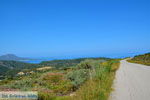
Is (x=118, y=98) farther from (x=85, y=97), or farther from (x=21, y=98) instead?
(x=21, y=98)

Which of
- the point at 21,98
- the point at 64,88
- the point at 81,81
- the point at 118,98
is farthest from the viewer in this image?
the point at 81,81

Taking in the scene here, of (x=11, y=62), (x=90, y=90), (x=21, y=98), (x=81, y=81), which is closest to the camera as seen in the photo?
(x=21, y=98)

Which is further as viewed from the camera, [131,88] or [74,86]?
[74,86]

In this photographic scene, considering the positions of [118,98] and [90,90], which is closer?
[118,98]

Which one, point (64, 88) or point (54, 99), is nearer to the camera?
point (54, 99)

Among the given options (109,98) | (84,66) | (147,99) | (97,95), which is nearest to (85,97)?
(97,95)

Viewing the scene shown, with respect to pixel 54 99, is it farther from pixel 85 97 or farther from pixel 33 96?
pixel 85 97

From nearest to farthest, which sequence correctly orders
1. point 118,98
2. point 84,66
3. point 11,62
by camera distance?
point 118,98 < point 84,66 < point 11,62

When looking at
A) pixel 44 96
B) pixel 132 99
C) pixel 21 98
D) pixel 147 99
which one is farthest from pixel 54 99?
pixel 147 99

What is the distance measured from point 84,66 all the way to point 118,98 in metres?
22.1

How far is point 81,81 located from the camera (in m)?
13.2

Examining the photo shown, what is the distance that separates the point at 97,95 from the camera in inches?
289

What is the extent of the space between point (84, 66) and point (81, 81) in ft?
54.1

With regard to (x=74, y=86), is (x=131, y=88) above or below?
above
